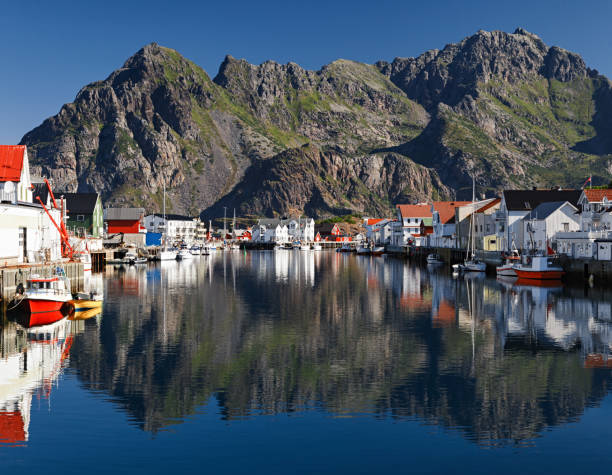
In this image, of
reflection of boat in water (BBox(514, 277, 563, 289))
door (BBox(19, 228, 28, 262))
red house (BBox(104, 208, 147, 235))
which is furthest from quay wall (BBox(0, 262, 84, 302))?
red house (BBox(104, 208, 147, 235))

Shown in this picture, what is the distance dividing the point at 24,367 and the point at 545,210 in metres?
86.2

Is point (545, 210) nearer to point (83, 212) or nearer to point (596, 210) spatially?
point (596, 210)

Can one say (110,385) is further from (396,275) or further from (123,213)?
(123,213)

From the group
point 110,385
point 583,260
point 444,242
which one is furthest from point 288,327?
point 444,242

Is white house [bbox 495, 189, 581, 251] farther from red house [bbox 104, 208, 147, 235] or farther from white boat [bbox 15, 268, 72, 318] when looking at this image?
red house [bbox 104, 208, 147, 235]

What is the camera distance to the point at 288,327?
158ft

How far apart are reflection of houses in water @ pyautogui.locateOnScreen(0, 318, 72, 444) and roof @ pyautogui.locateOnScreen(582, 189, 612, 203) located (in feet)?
244

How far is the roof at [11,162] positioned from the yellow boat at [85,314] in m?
16.6

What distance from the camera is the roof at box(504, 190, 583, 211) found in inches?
4422

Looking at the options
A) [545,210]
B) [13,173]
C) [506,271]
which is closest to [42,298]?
[13,173]

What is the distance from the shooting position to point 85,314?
53594 mm

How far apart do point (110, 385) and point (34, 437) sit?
740cm

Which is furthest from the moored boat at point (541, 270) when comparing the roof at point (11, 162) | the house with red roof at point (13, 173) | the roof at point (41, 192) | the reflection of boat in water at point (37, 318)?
the roof at point (41, 192)

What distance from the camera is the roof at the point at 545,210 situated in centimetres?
9675
